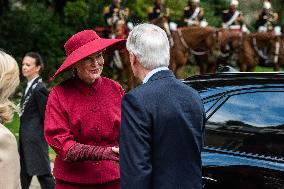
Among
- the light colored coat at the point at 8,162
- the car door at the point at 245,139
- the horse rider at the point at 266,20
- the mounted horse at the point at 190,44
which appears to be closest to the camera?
the light colored coat at the point at 8,162

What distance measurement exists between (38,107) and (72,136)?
2.77 metres

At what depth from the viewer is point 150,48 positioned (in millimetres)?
3412

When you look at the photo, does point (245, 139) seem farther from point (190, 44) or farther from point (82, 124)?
point (190, 44)

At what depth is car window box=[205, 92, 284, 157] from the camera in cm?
441

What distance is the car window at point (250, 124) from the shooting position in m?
4.41

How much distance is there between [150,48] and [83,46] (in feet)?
2.85

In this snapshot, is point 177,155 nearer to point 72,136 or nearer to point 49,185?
point 72,136

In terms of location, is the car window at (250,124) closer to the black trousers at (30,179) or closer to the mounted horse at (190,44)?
the black trousers at (30,179)

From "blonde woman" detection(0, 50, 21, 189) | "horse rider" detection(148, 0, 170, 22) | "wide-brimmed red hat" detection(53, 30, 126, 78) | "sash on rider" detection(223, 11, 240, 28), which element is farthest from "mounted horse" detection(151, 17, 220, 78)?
"blonde woman" detection(0, 50, 21, 189)

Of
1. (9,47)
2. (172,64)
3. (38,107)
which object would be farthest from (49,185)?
(9,47)

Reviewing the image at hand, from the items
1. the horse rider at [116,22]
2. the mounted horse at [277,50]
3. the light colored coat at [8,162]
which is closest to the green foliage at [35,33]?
the horse rider at [116,22]

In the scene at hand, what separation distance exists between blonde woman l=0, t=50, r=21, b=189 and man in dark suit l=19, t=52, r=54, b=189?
134 inches

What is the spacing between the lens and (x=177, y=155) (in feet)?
11.1

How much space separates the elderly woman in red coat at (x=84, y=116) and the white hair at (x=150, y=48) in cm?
67
